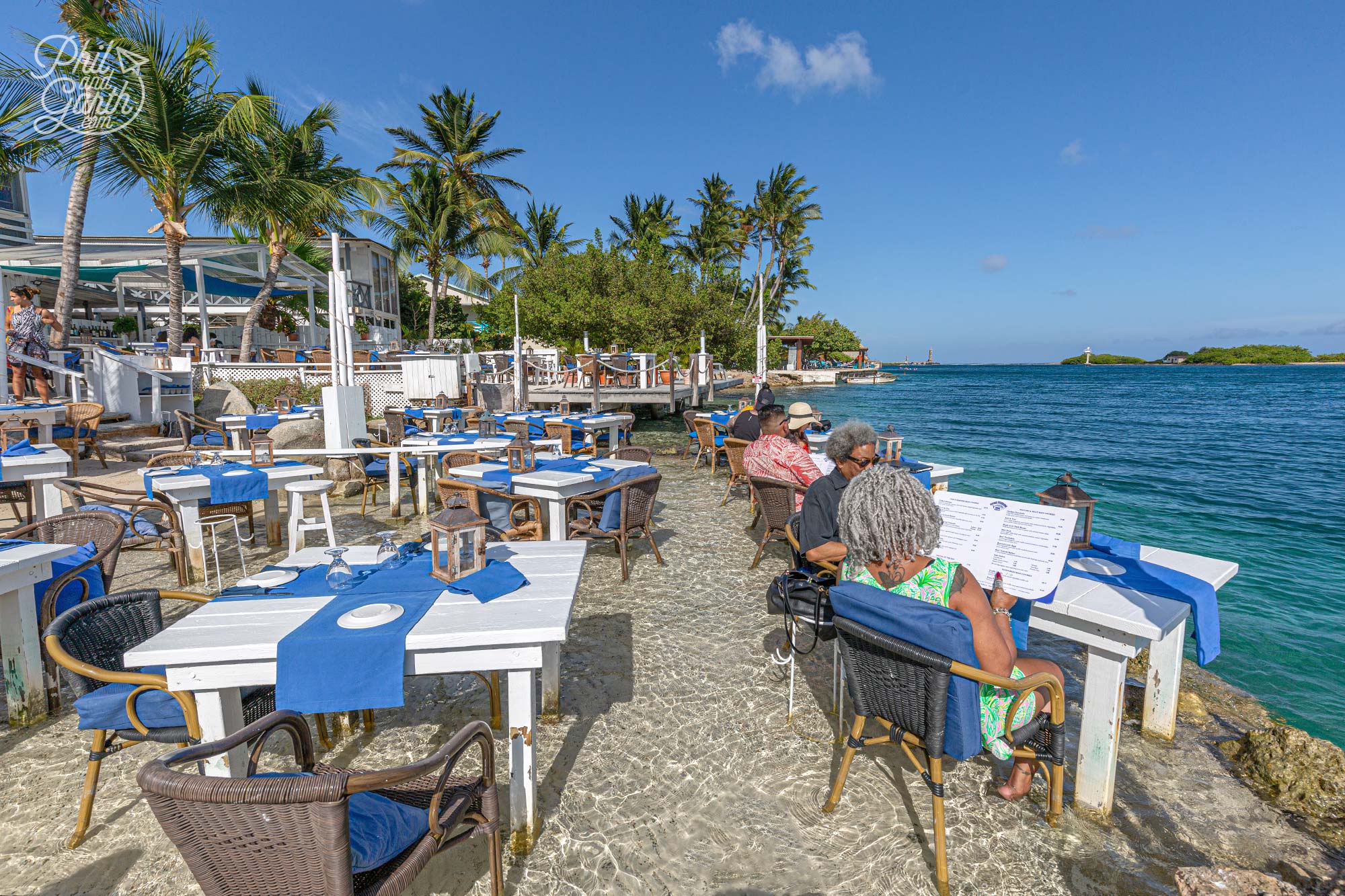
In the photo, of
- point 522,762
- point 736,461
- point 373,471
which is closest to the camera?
point 522,762

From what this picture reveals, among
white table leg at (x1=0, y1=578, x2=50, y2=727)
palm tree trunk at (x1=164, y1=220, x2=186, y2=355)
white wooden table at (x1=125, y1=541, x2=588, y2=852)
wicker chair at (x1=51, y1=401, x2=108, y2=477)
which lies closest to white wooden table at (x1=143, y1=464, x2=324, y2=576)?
white table leg at (x1=0, y1=578, x2=50, y2=727)

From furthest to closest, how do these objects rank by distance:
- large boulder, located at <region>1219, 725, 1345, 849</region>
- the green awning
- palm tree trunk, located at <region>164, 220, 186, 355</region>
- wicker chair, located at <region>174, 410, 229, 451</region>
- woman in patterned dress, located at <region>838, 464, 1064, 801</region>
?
the green awning < palm tree trunk, located at <region>164, 220, 186, 355</region> < wicker chair, located at <region>174, 410, 229, 451</region> < large boulder, located at <region>1219, 725, 1345, 849</region> < woman in patterned dress, located at <region>838, 464, 1064, 801</region>

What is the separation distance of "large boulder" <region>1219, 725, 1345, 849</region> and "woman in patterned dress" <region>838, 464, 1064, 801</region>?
54.3 inches

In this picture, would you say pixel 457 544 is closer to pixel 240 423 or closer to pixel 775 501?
pixel 775 501

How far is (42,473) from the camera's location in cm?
522

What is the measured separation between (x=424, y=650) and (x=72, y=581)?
2.56 m

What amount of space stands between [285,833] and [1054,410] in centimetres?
4348

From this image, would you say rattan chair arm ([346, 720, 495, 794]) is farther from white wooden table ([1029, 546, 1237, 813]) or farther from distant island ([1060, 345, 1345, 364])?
distant island ([1060, 345, 1345, 364])

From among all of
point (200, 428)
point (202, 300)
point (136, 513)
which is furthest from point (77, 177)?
point (136, 513)

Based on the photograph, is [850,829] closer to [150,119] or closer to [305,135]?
[150,119]

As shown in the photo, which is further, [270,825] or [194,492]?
[194,492]

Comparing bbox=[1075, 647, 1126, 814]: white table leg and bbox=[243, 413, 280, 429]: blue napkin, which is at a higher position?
bbox=[243, 413, 280, 429]: blue napkin

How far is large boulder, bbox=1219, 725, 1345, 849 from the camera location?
2.57 m

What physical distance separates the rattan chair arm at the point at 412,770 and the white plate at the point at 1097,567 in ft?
9.06
